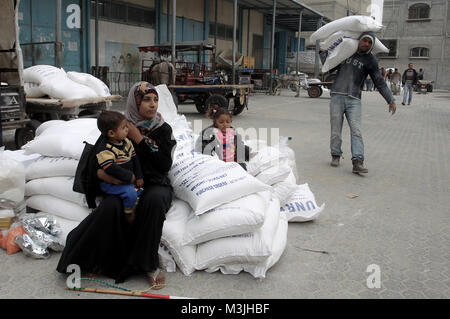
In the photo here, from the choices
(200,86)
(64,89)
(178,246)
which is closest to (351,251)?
(178,246)

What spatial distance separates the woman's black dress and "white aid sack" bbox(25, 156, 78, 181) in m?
0.77

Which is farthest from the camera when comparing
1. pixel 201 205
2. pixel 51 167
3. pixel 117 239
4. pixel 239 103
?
pixel 239 103

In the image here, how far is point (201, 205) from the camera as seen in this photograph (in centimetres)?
286

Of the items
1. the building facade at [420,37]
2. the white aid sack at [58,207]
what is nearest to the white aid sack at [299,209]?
the white aid sack at [58,207]

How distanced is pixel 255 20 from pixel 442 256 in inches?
989

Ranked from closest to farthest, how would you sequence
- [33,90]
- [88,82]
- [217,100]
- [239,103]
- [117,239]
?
[117,239] < [33,90] < [88,82] < [217,100] < [239,103]

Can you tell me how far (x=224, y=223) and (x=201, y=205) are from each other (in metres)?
0.20

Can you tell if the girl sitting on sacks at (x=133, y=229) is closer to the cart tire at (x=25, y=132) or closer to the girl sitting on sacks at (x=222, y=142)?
the girl sitting on sacks at (x=222, y=142)

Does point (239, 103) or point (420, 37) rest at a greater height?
point (420, 37)

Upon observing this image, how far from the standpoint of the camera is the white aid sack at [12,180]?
333 centimetres

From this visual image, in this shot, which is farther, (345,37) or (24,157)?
(345,37)

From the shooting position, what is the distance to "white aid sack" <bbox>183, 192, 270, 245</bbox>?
2.81 m

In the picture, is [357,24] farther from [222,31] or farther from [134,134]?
[222,31]
